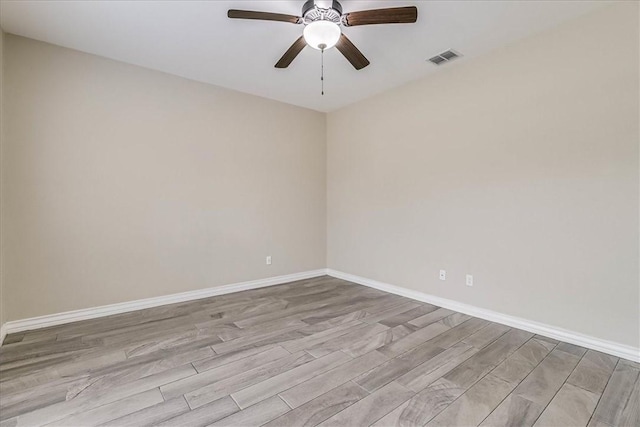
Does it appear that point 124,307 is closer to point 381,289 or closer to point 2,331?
point 2,331

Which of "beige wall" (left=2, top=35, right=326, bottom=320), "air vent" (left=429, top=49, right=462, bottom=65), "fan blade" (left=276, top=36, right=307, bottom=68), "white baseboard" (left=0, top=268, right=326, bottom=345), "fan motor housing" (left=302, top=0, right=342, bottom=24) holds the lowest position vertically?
"white baseboard" (left=0, top=268, right=326, bottom=345)

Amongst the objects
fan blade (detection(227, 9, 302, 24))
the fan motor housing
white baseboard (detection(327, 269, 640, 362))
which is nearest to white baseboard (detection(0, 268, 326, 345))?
white baseboard (detection(327, 269, 640, 362))

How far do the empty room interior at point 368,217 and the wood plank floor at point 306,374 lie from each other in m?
0.02

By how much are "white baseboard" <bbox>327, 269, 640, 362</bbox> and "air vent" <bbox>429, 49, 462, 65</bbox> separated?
260cm

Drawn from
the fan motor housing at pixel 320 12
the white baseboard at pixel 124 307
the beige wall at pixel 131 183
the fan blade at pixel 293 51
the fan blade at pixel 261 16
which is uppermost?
the fan motor housing at pixel 320 12

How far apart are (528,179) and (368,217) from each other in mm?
2017

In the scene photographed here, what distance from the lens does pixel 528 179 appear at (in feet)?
9.05

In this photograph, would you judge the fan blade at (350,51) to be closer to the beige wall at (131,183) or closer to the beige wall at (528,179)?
the beige wall at (528,179)

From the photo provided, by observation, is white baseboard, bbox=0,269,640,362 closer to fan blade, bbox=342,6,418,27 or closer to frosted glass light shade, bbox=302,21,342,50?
fan blade, bbox=342,6,418,27

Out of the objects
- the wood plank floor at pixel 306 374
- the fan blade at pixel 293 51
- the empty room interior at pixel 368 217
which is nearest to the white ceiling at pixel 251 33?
the empty room interior at pixel 368 217

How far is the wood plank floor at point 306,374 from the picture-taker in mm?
1644

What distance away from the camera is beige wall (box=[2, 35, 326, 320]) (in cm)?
277

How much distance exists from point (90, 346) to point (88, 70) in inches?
104

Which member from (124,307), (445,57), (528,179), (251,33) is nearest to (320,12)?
(251,33)
